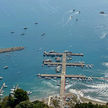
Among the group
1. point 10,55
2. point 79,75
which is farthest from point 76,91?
point 10,55

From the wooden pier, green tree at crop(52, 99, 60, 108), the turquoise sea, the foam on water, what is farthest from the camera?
the turquoise sea

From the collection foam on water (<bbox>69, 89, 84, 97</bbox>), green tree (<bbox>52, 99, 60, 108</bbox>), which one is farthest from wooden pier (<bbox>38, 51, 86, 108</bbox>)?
foam on water (<bbox>69, 89, 84, 97</bbox>)

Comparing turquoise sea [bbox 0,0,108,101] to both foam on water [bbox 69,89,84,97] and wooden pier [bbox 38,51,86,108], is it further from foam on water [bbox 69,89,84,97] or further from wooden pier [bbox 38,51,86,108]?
wooden pier [bbox 38,51,86,108]

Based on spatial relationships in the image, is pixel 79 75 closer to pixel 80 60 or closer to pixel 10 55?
pixel 80 60

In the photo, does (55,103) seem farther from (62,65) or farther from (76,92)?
(62,65)

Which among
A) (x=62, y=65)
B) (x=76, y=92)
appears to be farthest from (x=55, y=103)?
(x=62, y=65)

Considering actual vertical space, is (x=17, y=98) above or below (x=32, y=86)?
below

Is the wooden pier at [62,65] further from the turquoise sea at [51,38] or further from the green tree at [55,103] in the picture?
the turquoise sea at [51,38]

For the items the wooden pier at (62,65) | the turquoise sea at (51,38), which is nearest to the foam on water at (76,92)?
the turquoise sea at (51,38)
